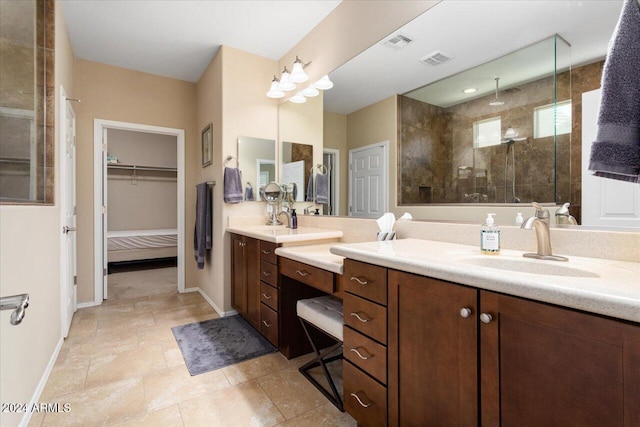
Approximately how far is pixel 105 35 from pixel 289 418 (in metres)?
3.60

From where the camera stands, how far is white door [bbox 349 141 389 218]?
6.75 feet

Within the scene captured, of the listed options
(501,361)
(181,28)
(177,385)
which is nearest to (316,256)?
(501,361)

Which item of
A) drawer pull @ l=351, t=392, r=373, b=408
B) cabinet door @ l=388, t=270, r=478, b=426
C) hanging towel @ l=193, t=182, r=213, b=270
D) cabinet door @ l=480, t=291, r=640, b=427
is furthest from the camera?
hanging towel @ l=193, t=182, r=213, b=270

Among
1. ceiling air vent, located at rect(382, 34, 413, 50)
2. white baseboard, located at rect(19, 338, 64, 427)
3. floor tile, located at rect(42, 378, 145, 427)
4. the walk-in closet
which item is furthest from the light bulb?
the walk-in closet

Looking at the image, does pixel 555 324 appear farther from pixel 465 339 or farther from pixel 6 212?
pixel 6 212

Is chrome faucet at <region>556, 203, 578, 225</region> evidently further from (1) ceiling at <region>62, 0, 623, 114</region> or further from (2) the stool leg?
(2) the stool leg

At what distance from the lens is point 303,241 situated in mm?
2258

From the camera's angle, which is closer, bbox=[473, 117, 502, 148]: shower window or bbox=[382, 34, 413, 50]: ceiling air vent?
bbox=[473, 117, 502, 148]: shower window

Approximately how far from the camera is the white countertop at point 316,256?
1550 millimetres

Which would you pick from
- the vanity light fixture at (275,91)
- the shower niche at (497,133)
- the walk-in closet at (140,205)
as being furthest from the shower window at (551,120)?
the walk-in closet at (140,205)

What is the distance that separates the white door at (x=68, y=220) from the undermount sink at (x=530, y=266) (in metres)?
2.95

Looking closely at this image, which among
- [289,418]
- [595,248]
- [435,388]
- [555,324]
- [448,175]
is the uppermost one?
[448,175]

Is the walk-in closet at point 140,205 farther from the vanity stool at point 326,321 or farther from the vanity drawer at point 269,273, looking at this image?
the vanity stool at point 326,321

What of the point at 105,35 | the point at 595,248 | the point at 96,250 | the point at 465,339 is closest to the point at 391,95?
the point at 595,248
